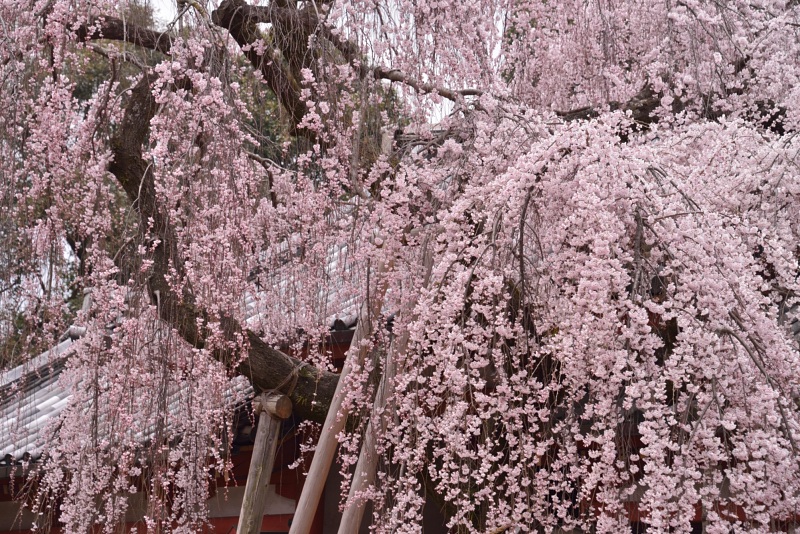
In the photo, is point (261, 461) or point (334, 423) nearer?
point (334, 423)

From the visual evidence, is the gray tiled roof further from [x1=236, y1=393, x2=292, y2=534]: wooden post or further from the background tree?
[x1=236, y1=393, x2=292, y2=534]: wooden post

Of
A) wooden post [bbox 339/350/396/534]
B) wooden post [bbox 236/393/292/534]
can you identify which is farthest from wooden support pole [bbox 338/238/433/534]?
wooden post [bbox 236/393/292/534]

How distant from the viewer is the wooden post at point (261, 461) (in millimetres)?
4562

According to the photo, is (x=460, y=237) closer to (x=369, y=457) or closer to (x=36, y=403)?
(x=369, y=457)

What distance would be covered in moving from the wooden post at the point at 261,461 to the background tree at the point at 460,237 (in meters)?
0.14

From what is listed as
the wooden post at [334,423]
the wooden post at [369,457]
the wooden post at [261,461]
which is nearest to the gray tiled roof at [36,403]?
the wooden post at [261,461]

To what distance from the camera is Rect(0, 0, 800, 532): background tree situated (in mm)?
2822

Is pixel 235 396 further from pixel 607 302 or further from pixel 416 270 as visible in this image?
pixel 607 302

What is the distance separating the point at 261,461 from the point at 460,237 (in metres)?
1.89

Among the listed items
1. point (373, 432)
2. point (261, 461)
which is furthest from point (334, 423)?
point (261, 461)

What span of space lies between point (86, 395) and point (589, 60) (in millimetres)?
3233

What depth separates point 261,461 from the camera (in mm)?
4605

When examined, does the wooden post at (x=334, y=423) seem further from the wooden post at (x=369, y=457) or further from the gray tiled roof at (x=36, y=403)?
the gray tiled roof at (x=36, y=403)

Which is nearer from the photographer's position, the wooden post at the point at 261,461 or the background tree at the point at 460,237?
the background tree at the point at 460,237
